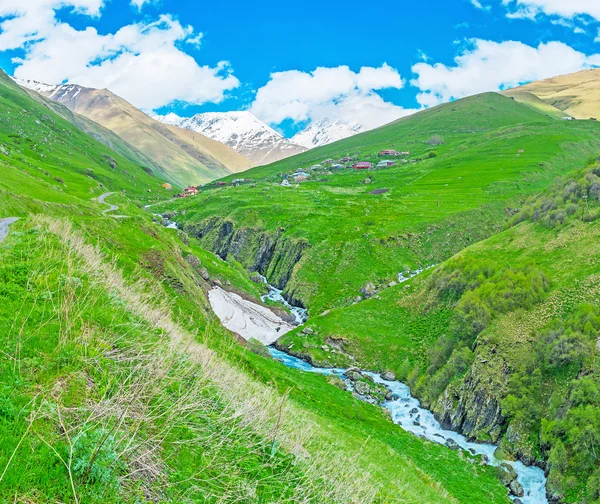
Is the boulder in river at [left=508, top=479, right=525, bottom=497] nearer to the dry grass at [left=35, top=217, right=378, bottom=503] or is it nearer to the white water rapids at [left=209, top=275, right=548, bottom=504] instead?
the white water rapids at [left=209, top=275, right=548, bottom=504]

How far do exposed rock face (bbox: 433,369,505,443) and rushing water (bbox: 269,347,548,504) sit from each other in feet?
3.37

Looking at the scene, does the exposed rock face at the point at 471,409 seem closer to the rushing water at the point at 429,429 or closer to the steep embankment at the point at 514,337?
the steep embankment at the point at 514,337

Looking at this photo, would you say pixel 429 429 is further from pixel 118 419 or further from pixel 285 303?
pixel 285 303

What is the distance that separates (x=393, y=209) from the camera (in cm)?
12444

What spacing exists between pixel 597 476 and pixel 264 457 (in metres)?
33.5

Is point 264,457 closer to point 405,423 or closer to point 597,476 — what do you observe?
point 597,476

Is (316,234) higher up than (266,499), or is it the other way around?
(316,234)

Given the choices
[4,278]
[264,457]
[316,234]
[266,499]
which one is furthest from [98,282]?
[316,234]

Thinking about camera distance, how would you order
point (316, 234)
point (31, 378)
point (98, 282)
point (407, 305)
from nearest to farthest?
point (31, 378) < point (98, 282) < point (407, 305) < point (316, 234)

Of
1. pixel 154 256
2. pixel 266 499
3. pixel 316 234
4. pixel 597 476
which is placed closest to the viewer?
pixel 266 499

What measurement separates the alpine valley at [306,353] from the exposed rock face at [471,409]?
15cm

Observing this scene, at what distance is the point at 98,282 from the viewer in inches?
600

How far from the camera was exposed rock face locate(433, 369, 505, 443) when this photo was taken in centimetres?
4128

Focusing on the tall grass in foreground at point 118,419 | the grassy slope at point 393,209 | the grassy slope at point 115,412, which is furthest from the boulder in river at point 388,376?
the tall grass in foreground at point 118,419
